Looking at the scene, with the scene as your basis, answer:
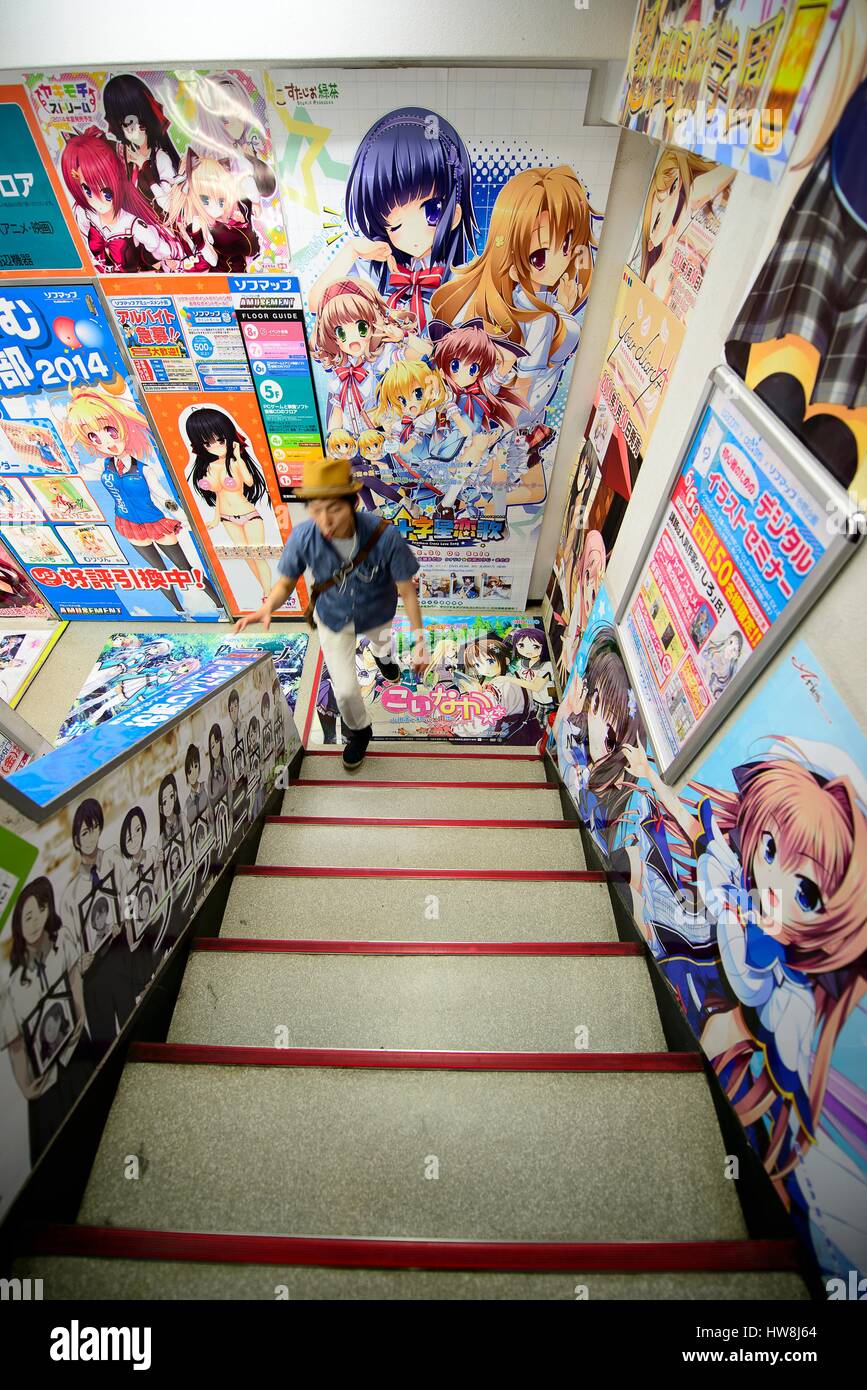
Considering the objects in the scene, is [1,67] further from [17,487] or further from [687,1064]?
[687,1064]

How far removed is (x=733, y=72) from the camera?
1.50 metres

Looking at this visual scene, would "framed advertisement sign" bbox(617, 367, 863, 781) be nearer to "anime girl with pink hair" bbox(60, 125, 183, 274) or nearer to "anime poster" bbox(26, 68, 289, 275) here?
"anime poster" bbox(26, 68, 289, 275)

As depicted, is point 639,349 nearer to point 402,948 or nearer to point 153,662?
point 402,948

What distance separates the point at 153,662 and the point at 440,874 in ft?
10.6

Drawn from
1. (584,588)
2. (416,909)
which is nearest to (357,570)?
(584,588)

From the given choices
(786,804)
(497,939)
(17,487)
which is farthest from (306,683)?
(786,804)

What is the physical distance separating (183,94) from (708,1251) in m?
4.39

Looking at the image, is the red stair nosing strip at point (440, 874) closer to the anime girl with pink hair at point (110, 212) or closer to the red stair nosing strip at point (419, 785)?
the red stair nosing strip at point (419, 785)

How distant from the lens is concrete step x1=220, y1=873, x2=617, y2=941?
87.5 inches

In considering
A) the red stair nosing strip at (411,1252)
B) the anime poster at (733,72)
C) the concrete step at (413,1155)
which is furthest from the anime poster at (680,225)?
the red stair nosing strip at (411,1252)

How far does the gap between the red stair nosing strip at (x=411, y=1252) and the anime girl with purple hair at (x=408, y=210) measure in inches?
149

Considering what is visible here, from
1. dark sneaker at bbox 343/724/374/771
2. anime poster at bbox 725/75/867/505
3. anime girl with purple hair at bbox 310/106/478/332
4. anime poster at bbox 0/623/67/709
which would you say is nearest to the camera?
anime poster at bbox 725/75/867/505

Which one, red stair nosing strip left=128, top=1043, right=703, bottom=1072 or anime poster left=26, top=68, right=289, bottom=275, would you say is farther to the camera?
anime poster left=26, top=68, right=289, bottom=275
